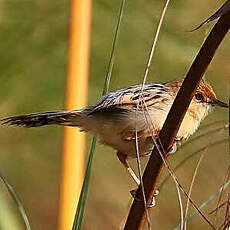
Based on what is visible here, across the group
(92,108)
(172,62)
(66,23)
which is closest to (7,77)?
(66,23)

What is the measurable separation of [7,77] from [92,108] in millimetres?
1090

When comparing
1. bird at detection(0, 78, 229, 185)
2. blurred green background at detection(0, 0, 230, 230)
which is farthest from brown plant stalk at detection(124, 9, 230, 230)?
blurred green background at detection(0, 0, 230, 230)

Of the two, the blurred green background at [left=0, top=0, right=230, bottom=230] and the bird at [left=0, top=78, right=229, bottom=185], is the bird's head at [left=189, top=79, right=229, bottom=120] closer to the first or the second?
the bird at [left=0, top=78, right=229, bottom=185]

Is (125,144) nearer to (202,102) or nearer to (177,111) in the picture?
(202,102)

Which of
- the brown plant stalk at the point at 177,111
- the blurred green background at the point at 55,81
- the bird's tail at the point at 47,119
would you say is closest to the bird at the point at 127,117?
the bird's tail at the point at 47,119

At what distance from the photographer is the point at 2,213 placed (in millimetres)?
826

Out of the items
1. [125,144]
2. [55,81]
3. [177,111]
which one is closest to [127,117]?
[125,144]

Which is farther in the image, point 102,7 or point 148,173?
point 102,7

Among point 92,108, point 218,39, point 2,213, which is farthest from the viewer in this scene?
point 92,108

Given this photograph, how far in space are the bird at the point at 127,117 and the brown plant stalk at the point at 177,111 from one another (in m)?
0.39

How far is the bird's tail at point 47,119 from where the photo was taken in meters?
1.19

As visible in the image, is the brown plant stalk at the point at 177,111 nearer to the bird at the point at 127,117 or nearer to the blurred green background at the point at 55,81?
the bird at the point at 127,117

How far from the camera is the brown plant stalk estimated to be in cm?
67

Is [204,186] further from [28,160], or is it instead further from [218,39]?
[218,39]
